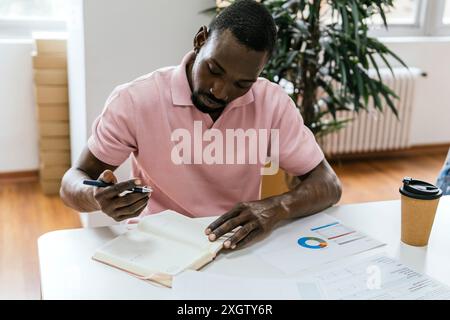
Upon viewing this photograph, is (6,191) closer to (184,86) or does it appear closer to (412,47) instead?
(184,86)

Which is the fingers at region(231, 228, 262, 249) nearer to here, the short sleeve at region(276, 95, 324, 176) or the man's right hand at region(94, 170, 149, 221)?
the man's right hand at region(94, 170, 149, 221)

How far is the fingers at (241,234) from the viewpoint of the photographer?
3.61ft

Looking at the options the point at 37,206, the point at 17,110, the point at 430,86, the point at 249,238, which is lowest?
the point at 37,206

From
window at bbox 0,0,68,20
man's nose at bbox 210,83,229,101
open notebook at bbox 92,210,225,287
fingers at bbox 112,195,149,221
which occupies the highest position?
window at bbox 0,0,68,20

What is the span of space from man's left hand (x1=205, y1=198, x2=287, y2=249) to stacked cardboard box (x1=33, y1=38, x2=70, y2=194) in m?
2.07

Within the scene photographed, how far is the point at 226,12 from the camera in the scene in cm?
128

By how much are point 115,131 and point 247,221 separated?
1.29ft

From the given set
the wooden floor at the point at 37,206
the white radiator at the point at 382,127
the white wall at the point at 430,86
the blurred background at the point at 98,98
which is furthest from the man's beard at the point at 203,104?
the white wall at the point at 430,86

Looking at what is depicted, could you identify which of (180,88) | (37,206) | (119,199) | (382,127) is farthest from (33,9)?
(119,199)

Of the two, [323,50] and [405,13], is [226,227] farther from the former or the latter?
[405,13]

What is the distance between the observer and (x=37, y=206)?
302 centimetres

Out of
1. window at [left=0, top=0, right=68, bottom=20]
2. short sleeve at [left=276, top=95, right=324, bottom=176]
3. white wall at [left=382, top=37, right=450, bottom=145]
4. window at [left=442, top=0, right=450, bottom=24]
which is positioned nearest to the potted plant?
short sleeve at [left=276, top=95, right=324, bottom=176]

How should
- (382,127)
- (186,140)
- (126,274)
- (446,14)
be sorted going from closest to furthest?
(126,274) → (186,140) → (382,127) → (446,14)

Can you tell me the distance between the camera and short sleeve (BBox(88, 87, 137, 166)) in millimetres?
1309
